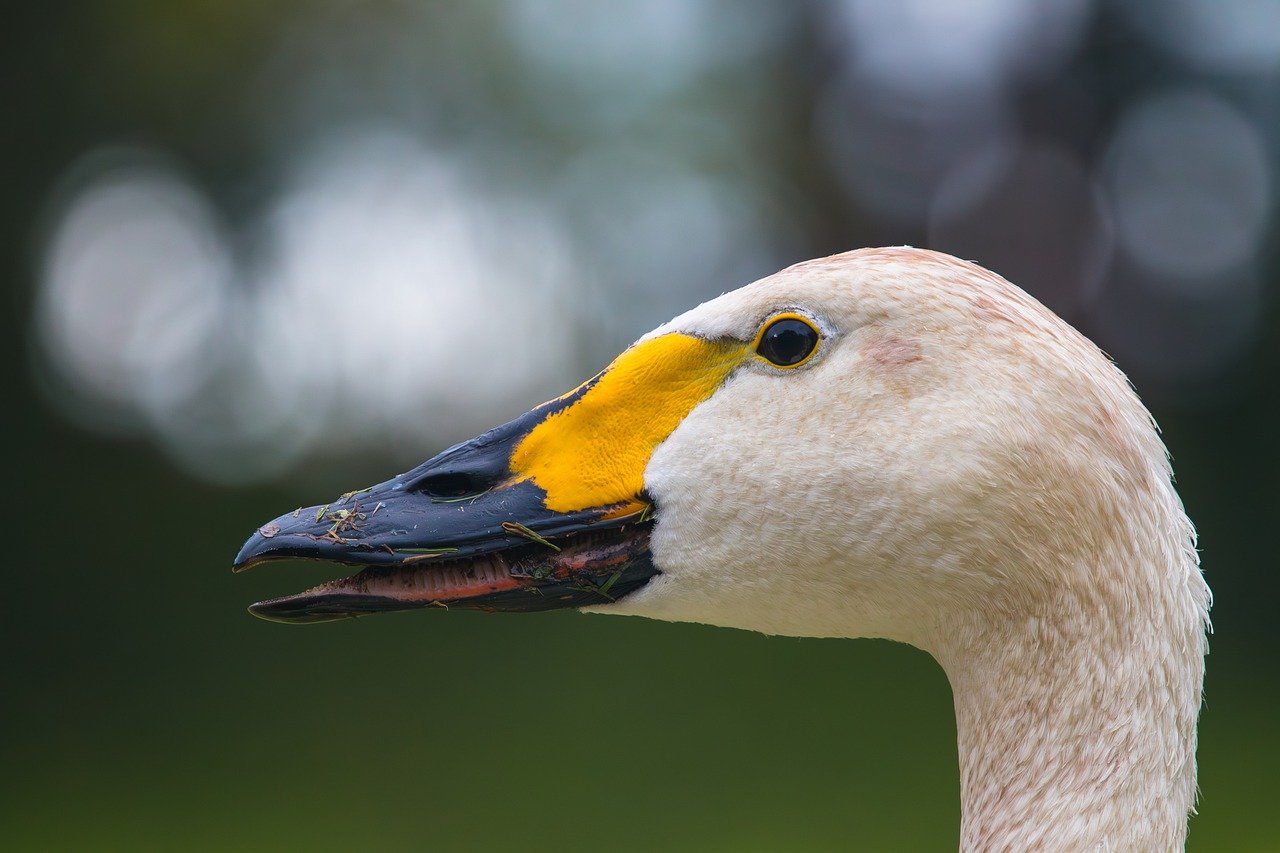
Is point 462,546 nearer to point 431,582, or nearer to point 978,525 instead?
point 431,582

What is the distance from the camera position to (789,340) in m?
1.87

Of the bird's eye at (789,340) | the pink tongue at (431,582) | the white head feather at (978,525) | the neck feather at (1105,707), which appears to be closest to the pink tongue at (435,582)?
the pink tongue at (431,582)

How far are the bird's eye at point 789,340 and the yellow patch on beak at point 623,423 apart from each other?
0.05 meters

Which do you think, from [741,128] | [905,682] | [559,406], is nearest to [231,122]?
[741,128]

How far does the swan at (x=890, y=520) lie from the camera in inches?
65.6

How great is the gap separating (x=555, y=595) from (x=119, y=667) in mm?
7963

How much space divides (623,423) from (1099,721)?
3.04 ft

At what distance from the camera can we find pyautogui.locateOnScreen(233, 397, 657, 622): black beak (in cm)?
189

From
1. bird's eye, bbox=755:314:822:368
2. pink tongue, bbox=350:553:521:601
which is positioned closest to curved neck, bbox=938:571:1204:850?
bird's eye, bbox=755:314:822:368

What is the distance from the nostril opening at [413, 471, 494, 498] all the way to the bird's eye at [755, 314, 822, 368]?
0.57m

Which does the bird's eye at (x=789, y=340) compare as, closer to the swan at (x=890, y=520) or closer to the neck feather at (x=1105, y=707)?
the swan at (x=890, y=520)

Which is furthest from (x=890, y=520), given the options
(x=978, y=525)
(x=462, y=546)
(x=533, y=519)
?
(x=462, y=546)

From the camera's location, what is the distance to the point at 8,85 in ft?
28.4

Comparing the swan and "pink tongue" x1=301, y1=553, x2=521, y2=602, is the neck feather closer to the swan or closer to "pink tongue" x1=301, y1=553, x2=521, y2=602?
the swan
